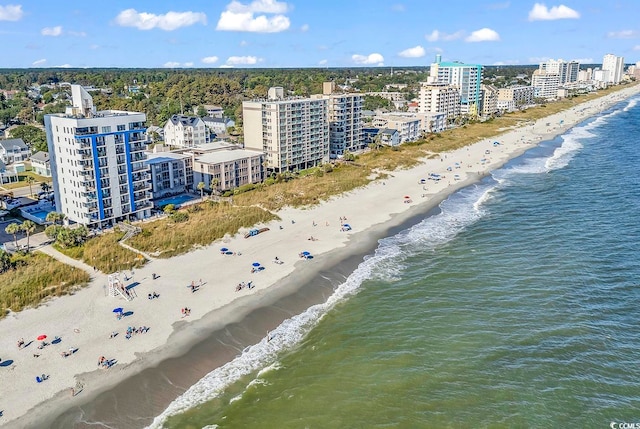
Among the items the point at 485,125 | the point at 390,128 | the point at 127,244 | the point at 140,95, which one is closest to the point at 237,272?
the point at 127,244

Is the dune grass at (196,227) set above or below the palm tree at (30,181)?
below

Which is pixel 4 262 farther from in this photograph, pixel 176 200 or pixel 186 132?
pixel 186 132

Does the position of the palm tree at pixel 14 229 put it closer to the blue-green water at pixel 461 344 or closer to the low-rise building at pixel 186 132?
the blue-green water at pixel 461 344

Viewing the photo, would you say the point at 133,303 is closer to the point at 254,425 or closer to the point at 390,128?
the point at 254,425

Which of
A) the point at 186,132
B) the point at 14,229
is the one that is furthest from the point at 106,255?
the point at 186,132

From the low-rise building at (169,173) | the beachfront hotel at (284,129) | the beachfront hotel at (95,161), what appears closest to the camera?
the beachfront hotel at (95,161)

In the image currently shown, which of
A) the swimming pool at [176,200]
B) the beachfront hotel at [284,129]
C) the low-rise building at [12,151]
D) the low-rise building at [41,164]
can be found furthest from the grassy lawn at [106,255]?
the low-rise building at [12,151]
